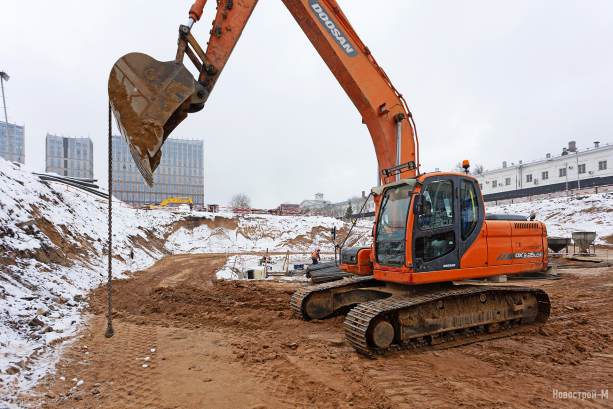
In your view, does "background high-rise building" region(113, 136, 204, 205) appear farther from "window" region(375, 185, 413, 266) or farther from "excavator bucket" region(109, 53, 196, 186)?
"window" region(375, 185, 413, 266)

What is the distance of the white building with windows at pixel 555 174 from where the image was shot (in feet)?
142

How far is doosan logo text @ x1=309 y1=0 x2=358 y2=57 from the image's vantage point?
6.20m

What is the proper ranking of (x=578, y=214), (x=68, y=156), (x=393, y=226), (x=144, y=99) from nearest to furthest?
(x=144, y=99), (x=393, y=226), (x=578, y=214), (x=68, y=156)

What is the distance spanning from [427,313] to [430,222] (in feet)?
4.80

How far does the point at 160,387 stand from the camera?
3.87 m

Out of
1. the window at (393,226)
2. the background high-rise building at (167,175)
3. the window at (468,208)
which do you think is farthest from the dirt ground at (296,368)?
the background high-rise building at (167,175)

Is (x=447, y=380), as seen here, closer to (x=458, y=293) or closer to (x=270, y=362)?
(x=458, y=293)

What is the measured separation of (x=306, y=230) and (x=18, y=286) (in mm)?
28140

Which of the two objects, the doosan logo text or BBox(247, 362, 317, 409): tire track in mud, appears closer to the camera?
BBox(247, 362, 317, 409): tire track in mud

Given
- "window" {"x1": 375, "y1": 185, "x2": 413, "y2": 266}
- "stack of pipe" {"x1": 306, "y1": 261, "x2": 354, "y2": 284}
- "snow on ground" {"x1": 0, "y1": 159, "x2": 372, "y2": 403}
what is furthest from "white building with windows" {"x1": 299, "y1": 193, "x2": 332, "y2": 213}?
"window" {"x1": 375, "y1": 185, "x2": 413, "y2": 266}

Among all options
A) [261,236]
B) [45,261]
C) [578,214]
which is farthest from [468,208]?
[578,214]

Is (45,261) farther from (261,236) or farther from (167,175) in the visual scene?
(167,175)

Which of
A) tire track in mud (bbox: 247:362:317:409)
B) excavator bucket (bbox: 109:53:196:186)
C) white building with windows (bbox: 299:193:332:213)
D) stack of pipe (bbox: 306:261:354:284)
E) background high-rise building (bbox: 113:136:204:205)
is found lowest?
tire track in mud (bbox: 247:362:317:409)

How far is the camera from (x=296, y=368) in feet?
14.3
